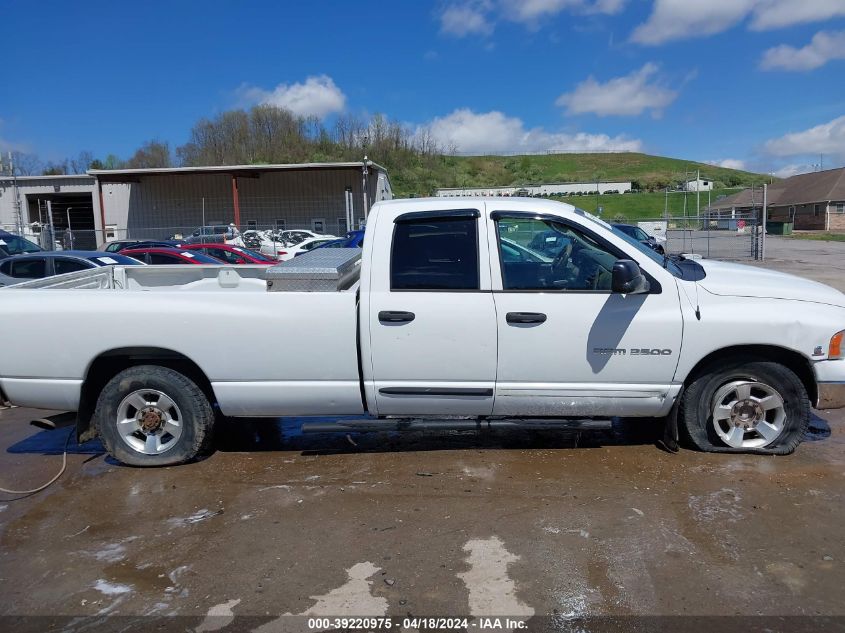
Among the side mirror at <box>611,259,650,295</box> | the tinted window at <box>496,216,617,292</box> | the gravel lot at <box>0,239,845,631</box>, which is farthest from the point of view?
the tinted window at <box>496,216,617,292</box>

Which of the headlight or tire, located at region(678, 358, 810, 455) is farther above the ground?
the headlight

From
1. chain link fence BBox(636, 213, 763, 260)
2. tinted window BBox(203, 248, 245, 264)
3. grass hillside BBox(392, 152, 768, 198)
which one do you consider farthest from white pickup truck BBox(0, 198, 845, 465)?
grass hillside BBox(392, 152, 768, 198)

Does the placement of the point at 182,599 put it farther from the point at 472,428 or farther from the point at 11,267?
the point at 11,267

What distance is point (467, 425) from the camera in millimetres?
4844

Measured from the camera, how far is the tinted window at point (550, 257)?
4707 mm

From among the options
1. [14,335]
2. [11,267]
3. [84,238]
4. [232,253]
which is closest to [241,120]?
[84,238]

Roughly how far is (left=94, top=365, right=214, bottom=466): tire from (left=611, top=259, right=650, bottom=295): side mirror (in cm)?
303

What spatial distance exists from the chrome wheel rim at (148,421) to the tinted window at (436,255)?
1.93 m

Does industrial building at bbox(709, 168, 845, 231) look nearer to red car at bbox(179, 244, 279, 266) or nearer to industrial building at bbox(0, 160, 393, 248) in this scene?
industrial building at bbox(0, 160, 393, 248)

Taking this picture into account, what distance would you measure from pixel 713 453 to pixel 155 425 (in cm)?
413

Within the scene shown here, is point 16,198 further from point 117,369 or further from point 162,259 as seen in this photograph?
point 117,369

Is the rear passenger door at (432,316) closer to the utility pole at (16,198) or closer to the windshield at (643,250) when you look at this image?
the windshield at (643,250)

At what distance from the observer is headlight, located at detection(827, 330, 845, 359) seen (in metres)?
4.70

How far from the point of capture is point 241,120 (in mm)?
76812
